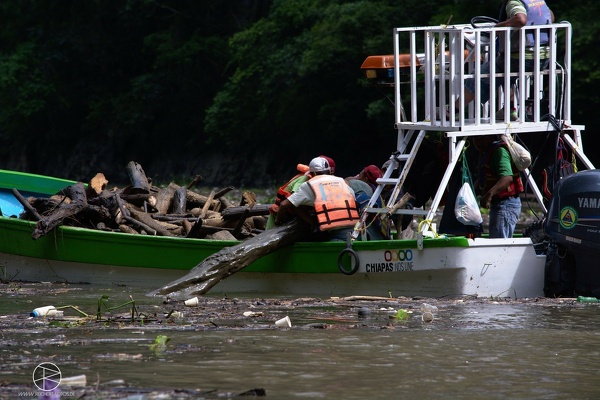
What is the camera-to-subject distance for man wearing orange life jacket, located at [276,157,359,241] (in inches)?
464

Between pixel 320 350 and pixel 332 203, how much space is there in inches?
146

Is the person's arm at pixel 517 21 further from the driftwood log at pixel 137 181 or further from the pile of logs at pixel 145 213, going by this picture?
the driftwood log at pixel 137 181

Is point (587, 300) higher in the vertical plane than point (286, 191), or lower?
lower

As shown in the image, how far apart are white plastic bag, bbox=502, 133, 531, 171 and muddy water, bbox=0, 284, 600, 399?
1344 mm

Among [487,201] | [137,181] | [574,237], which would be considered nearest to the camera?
[574,237]

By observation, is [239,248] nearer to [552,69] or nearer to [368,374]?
[552,69]

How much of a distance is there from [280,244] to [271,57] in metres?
29.5

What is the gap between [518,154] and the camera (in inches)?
451

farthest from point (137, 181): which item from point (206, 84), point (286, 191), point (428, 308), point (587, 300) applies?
point (206, 84)

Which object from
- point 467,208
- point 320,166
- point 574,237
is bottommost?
point 574,237

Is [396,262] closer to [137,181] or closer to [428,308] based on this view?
[428,308]

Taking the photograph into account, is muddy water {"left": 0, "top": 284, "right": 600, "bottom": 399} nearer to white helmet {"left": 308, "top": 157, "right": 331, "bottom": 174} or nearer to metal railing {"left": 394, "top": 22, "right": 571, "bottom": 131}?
white helmet {"left": 308, "top": 157, "right": 331, "bottom": 174}

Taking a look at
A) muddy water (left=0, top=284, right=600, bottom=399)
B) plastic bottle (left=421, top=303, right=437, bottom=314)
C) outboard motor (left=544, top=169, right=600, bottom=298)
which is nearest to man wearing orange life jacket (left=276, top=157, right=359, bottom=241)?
muddy water (left=0, top=284, right=600, bottom=399)

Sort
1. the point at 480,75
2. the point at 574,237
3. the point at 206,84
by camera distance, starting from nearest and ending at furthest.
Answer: the point at 574,237, the point at 480,75, the point at 206,84
